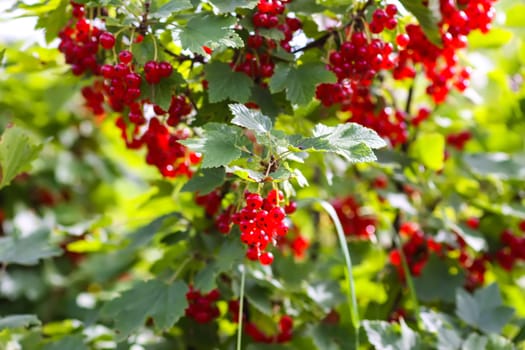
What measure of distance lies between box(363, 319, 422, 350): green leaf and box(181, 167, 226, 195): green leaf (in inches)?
18.2

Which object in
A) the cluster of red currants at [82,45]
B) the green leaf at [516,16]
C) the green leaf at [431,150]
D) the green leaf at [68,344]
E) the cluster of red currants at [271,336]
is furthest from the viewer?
the green leaf at [516,16]

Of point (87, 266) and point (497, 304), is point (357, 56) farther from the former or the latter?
point (87, 266)

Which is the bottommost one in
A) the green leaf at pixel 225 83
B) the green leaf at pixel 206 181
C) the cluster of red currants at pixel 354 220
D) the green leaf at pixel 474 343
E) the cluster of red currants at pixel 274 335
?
the cluster of red currants at pixel 354 220

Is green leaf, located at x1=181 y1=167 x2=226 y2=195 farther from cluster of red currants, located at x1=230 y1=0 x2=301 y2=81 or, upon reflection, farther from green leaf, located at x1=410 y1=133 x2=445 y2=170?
green leaf, located at x1=410 y1=133 x2=445 y2=170

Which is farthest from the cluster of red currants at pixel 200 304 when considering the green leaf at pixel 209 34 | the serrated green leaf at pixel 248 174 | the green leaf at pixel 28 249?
the green leaf at pixel 209 34

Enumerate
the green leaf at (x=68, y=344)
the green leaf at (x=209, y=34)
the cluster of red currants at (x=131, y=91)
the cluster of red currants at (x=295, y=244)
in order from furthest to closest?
the cluster of red currants at (x=295, y=244) < the green leaf at (x=68, y=344) < the cluster of red currants at (x=131, y=91) < the green leaf at (x=209, y=34)

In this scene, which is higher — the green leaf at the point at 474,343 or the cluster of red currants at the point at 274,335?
the green leaf at the point at 474,343

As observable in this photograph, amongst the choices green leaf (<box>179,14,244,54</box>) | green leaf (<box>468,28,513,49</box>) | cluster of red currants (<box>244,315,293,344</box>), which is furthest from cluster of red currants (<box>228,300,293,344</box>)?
green leaf (<box>468,28,513,49</box>)

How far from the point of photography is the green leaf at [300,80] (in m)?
1.23

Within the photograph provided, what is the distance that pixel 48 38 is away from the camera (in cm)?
144

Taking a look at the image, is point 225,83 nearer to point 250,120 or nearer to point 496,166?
point 250,120

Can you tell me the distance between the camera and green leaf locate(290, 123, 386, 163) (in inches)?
41.0

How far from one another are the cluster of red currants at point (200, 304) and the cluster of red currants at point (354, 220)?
667 mm

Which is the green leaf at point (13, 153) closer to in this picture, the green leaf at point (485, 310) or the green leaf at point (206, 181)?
the green leaf at point (206, 181)
